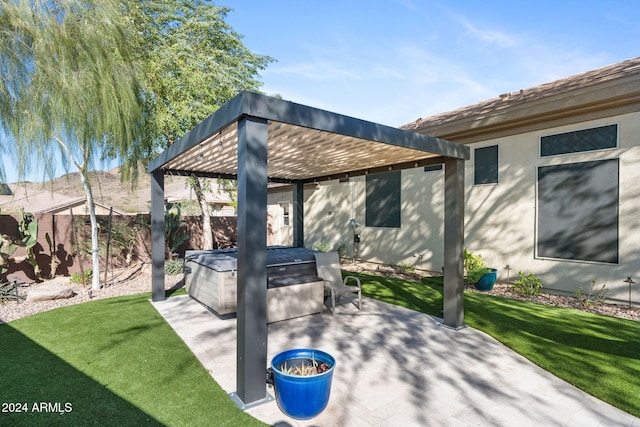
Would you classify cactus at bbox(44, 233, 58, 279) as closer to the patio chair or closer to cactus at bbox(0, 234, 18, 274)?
cactus at bbox(0, 234, 18, 274)

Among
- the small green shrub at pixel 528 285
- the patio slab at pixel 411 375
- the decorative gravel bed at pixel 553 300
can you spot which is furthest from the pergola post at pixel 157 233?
the small green shrub at pixel 528 285

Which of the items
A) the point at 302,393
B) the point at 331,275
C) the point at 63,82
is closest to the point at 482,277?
the point at 331,275

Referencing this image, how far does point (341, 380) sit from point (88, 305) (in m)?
5.06

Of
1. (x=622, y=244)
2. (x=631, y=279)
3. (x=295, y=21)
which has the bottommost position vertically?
(x=631, y=279)

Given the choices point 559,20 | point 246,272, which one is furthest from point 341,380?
point 559,20

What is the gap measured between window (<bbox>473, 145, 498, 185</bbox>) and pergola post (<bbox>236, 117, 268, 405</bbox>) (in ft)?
21.8

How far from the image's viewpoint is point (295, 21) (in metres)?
8.66

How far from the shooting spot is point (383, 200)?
1020 cm

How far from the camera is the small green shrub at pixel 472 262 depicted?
7.50 metres

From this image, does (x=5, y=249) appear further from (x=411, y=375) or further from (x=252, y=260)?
(x=411, y=375)

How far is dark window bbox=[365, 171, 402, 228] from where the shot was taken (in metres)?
9.76

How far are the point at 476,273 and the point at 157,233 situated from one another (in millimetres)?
6572

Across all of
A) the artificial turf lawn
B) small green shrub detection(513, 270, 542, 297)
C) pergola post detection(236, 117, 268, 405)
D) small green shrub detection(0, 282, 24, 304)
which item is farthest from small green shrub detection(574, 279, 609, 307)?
small green shrub detection(0, 282, 24, 304)

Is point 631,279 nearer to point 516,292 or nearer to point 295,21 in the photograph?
point 516,292
